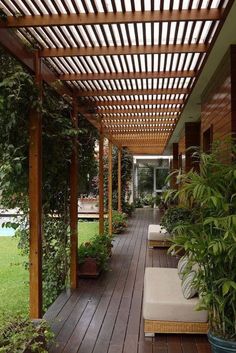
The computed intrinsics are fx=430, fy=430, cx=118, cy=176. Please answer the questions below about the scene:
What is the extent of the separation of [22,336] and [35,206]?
4.09 feet

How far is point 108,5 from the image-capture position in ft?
10.4

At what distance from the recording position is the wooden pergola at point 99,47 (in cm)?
321

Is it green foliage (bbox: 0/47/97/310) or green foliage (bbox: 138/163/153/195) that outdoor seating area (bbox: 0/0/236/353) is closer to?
green foliage (bbox: 0/47/97/310)

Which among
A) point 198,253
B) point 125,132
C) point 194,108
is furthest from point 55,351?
point 125,132

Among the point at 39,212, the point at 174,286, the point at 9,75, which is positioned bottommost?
the point at 174,286

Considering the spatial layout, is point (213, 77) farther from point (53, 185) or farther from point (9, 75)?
point (9, 75)

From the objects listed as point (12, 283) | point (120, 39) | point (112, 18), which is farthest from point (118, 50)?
point (12, 283)

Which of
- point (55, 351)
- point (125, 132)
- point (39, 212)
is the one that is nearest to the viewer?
point (55, 351)

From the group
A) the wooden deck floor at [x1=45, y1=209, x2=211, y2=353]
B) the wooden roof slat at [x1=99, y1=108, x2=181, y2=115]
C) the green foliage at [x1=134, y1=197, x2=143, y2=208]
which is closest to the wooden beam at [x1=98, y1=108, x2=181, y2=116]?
the wooden roof slat at [x1=99, y1=108, x2=181, y2=115]

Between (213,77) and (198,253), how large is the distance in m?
3.22

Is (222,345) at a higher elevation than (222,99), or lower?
lower

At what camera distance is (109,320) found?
4.47 m

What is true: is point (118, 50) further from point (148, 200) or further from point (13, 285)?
point (148, 200)

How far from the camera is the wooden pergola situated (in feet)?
10.5
